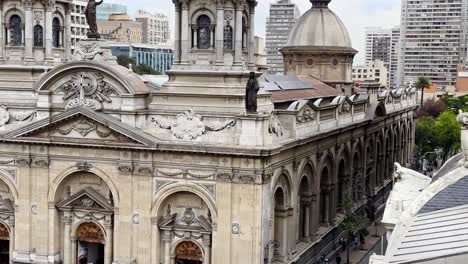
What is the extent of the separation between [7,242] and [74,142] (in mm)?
9457

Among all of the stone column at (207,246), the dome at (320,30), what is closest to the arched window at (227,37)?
the stone column at (207,246)

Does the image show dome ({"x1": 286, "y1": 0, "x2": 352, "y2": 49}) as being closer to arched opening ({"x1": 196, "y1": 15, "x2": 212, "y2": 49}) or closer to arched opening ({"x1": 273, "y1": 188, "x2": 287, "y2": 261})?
arched opening ({"x1": 196, "y1": 15, "x2": 212, "y2": 49})

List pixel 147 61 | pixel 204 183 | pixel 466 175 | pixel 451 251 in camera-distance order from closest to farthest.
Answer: pixel 451 251, pixel 466 175, pixel 204 183, pixel 147 61

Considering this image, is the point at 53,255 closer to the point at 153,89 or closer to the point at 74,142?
the point at 74,142

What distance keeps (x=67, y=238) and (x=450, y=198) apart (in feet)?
102

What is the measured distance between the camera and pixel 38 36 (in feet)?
171

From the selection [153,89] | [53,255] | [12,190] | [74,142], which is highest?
[153,89]

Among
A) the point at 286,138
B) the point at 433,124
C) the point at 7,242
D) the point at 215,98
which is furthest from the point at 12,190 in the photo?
the point at 433,124

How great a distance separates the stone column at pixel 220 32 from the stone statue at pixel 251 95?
3.27m

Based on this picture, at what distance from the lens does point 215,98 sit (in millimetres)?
45469

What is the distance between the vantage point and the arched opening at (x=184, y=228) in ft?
149

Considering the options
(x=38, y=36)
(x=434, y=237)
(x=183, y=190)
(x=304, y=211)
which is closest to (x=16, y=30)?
(x=38, y=36)

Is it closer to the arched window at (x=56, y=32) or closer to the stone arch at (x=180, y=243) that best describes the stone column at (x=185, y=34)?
the stone arch at (x=180, y=243)

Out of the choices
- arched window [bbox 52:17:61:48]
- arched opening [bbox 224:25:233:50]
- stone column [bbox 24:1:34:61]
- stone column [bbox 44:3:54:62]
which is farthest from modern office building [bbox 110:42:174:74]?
arched opening [bbox 224:25:233:50]
